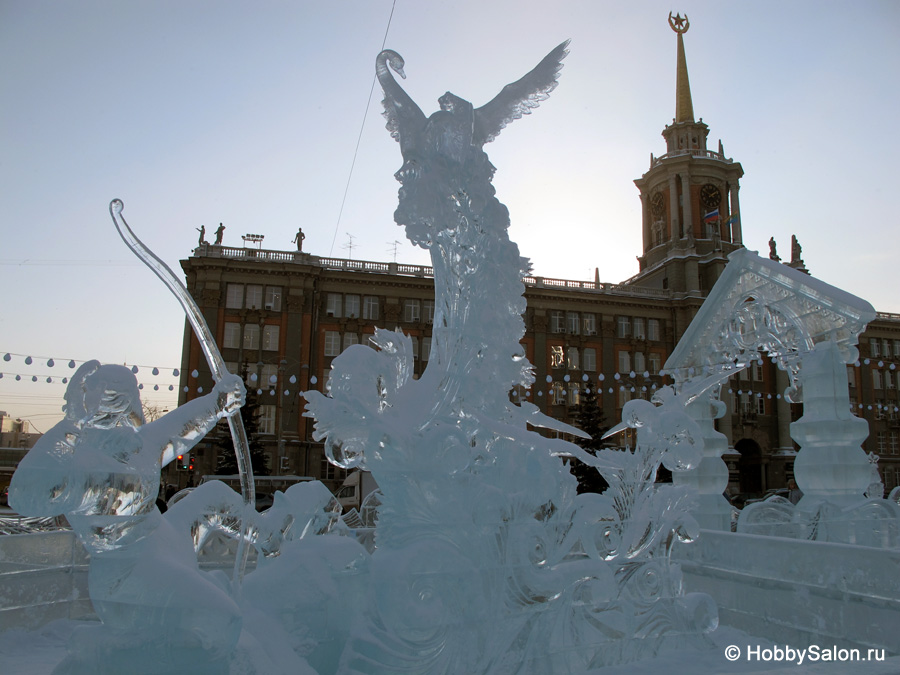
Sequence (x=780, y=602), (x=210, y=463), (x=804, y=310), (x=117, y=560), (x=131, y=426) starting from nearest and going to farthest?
(x=117, y=560), (x=131, y=426), (x=780, y=602), (x=804, y=310), (x=210, y=463)

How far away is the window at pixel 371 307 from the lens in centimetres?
3516

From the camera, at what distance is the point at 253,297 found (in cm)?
3344

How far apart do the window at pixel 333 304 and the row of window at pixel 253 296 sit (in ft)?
8.25

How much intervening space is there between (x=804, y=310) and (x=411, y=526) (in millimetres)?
7536

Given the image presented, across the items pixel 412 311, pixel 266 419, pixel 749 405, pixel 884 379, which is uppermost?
pixel 412 311

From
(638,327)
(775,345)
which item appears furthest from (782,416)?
(775,345)

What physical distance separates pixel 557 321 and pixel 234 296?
1765 cm

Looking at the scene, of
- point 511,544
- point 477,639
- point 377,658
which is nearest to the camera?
point 377,658

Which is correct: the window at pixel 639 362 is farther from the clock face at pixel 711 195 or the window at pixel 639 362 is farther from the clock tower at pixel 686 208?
the clock face at pixel 711 195

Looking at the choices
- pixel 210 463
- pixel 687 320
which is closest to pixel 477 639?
pixel 210 463

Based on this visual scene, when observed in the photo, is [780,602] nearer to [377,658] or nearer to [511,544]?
[511,544]

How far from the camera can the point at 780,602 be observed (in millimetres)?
6355

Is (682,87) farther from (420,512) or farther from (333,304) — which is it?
A: (420,512)

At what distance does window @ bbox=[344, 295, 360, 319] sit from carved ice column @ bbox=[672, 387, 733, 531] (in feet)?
85.3
